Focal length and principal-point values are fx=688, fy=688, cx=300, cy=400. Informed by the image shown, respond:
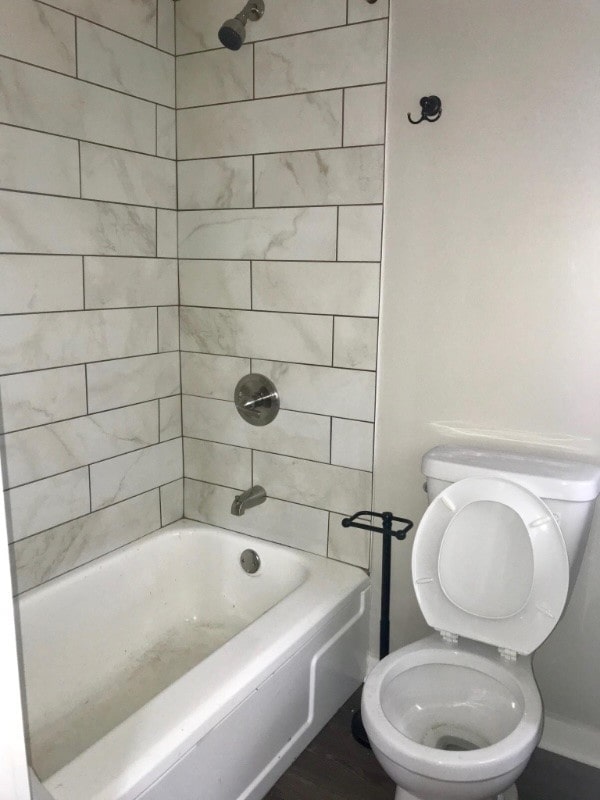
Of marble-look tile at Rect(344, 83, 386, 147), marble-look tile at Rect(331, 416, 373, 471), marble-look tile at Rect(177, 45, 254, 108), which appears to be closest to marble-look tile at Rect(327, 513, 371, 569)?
marble-look tile at Rect(331, 416, 373, 471)

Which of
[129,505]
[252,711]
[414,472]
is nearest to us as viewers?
[252,711]

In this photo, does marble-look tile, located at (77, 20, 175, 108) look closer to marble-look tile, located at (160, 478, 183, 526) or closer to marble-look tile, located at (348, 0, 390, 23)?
marble-look tile, located at (348, 0, 390, 23)

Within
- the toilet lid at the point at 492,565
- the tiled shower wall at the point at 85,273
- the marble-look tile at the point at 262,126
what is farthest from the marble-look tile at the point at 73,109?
the toilet lid at the point at 492,565

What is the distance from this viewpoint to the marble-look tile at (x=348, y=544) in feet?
7.47

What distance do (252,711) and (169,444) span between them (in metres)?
1.10

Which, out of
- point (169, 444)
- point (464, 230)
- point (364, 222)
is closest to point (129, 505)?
point (169, 444)

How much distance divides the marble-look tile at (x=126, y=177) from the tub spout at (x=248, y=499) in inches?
40.6

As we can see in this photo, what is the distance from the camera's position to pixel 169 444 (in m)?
2.55

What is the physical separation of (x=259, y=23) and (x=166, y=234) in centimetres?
74

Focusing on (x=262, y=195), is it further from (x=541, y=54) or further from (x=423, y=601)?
(x=423, y=601)

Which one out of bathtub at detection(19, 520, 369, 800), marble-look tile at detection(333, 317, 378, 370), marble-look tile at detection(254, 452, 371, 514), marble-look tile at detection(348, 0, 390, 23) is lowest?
bathtub at detection(19, 520, 369, 800)

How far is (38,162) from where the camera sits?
1927 mm

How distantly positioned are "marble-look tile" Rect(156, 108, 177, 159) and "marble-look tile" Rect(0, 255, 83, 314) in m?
0.54

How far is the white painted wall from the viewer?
70.4 inches
